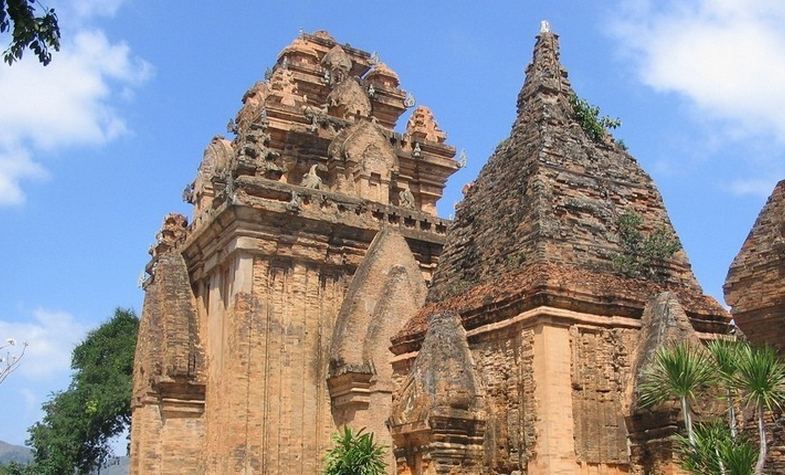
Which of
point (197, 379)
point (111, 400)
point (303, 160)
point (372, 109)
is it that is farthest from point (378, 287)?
point (111, 400)

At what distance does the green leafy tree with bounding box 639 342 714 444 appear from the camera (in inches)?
379

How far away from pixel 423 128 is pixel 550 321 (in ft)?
53.3

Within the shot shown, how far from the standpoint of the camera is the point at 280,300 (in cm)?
1988

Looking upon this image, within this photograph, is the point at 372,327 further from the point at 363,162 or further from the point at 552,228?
the point at 552,228

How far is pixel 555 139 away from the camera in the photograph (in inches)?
503

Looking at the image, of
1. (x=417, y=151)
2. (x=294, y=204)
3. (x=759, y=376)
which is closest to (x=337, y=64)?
(x=417, y=151)

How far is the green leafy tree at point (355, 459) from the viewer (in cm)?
1484

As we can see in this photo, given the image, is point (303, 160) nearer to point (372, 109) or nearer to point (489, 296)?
point (372, 109)

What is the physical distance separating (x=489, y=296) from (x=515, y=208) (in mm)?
1267

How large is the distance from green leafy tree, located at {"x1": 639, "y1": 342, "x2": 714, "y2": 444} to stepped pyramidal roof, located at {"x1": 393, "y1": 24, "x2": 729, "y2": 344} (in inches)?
55.0

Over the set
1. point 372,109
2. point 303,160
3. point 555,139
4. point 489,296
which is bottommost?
point 489,296

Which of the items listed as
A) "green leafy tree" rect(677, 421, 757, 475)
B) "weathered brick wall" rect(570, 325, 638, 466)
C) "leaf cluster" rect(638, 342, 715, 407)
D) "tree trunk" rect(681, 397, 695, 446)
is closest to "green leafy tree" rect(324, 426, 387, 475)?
"weathered brick wall" rect(570, 325, 638, 466)

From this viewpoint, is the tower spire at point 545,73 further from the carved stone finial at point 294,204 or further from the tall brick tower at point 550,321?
the carved stone finial at point 294,204

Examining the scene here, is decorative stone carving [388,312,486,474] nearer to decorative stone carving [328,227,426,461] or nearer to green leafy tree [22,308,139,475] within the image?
decorative stone carving [328,227,426,461]
